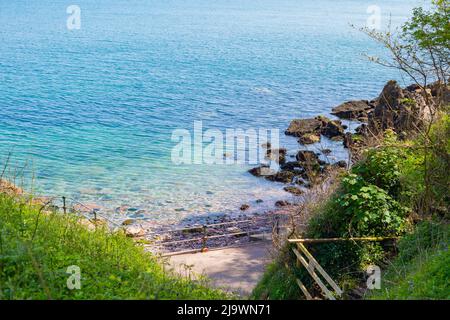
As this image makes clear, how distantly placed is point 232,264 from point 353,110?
1114 inches

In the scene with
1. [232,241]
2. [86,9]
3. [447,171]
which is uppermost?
[86,9]

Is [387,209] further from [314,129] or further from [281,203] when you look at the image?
[314,129]

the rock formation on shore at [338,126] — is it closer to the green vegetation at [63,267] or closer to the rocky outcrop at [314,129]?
the rocky outcrop at [314,129]

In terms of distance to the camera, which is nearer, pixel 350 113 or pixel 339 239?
pixel 339 239

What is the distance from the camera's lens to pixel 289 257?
45.5 ft

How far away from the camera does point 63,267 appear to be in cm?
851

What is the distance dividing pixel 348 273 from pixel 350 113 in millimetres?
32274

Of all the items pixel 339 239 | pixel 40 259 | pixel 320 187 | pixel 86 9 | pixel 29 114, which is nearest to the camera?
pixel 40 259

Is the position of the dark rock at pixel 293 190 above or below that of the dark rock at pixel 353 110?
below

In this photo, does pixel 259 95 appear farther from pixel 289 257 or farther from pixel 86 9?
pixel 86 9

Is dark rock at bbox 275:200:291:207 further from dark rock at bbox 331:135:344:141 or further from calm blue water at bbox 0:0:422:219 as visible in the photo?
dark rock at bbox 331:135:344:141

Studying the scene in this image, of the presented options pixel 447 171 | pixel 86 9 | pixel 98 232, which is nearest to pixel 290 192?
pixel 447 171

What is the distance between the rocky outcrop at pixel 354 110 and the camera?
43.7m

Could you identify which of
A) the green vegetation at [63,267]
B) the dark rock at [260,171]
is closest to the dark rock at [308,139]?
the dark rock at [260,171]
